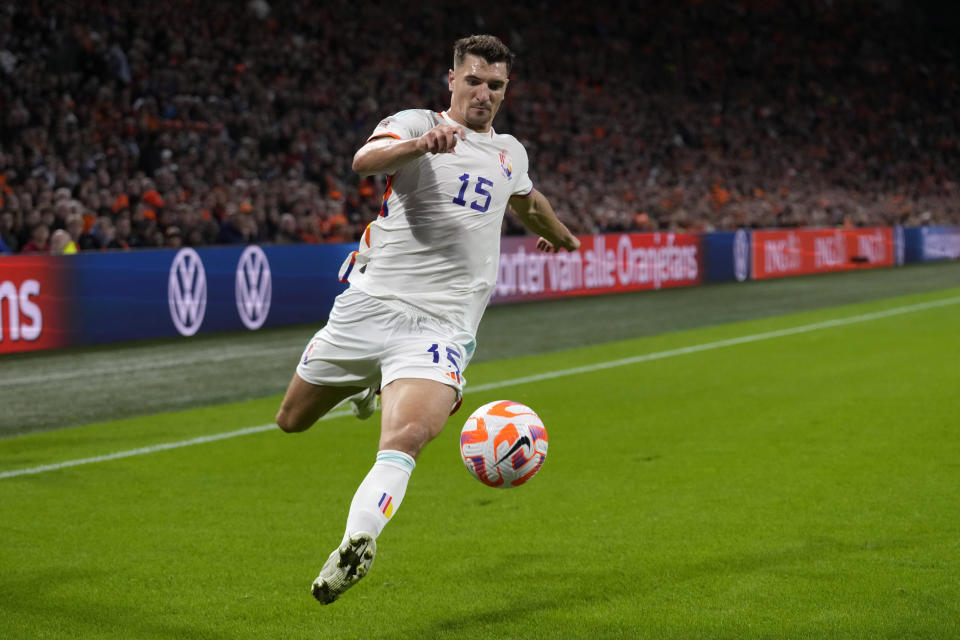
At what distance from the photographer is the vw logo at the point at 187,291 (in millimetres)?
15062

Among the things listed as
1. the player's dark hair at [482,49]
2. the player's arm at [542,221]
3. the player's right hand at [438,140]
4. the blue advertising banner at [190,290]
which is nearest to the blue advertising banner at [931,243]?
the blue advertising banner at [190,290]

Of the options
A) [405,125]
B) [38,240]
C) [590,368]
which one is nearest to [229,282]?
[38,240]

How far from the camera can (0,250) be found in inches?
561

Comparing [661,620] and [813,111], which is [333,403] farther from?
[813,111]

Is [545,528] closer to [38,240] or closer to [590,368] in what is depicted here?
[590,368]

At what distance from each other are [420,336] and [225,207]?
13552 mm

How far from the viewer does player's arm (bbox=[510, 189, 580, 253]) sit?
566cm

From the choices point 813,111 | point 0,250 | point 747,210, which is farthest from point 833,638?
point 813,111

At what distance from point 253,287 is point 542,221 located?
1099 centimetres

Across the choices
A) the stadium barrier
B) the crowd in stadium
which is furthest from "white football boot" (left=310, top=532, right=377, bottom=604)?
the crowd in stadium

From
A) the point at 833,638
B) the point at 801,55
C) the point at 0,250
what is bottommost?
the point at 833,638

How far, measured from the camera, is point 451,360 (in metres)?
4.87

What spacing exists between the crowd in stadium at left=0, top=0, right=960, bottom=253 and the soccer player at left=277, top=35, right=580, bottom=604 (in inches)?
406

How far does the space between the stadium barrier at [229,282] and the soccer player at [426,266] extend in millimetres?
8923
